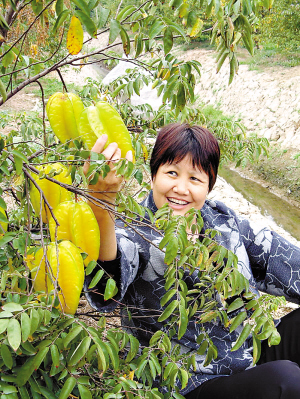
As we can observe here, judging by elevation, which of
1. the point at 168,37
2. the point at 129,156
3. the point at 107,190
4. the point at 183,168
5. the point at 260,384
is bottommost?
the point at 260,384

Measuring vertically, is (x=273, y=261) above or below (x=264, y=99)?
above

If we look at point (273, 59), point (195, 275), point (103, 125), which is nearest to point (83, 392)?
point (103, 125)

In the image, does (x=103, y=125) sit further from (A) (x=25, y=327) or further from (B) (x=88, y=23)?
(A) (x=25, y=327)

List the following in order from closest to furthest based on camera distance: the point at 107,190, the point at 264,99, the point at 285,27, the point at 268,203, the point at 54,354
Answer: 1. the point at 54,354
2. the point at 107,190
3. the point at 268,203
4. the point at 264,99
5. the point at 285,27

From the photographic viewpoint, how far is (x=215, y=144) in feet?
5.87

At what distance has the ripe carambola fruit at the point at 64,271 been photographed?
0.94 m

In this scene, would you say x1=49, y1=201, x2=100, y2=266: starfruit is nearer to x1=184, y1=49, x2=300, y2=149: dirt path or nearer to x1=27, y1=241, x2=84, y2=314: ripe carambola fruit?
x1=27, y1=241, x2=84, y2=314: ripe carambola fruit

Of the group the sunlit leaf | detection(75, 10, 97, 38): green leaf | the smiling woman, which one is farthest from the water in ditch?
detection(75, 10, 97, 38): green leaf

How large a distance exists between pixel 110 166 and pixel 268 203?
6.61 metres

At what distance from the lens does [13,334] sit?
728 millimetres

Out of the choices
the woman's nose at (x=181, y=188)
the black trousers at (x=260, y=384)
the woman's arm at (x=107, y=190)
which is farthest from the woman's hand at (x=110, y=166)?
the black trousers at (x=260, y=384)

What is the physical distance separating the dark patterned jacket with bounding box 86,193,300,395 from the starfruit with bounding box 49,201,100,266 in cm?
34

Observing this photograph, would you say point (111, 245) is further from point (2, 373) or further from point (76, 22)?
point (76, 22)

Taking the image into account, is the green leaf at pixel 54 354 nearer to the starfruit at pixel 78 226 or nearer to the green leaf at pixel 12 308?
the green leaf at pixel 12 308
